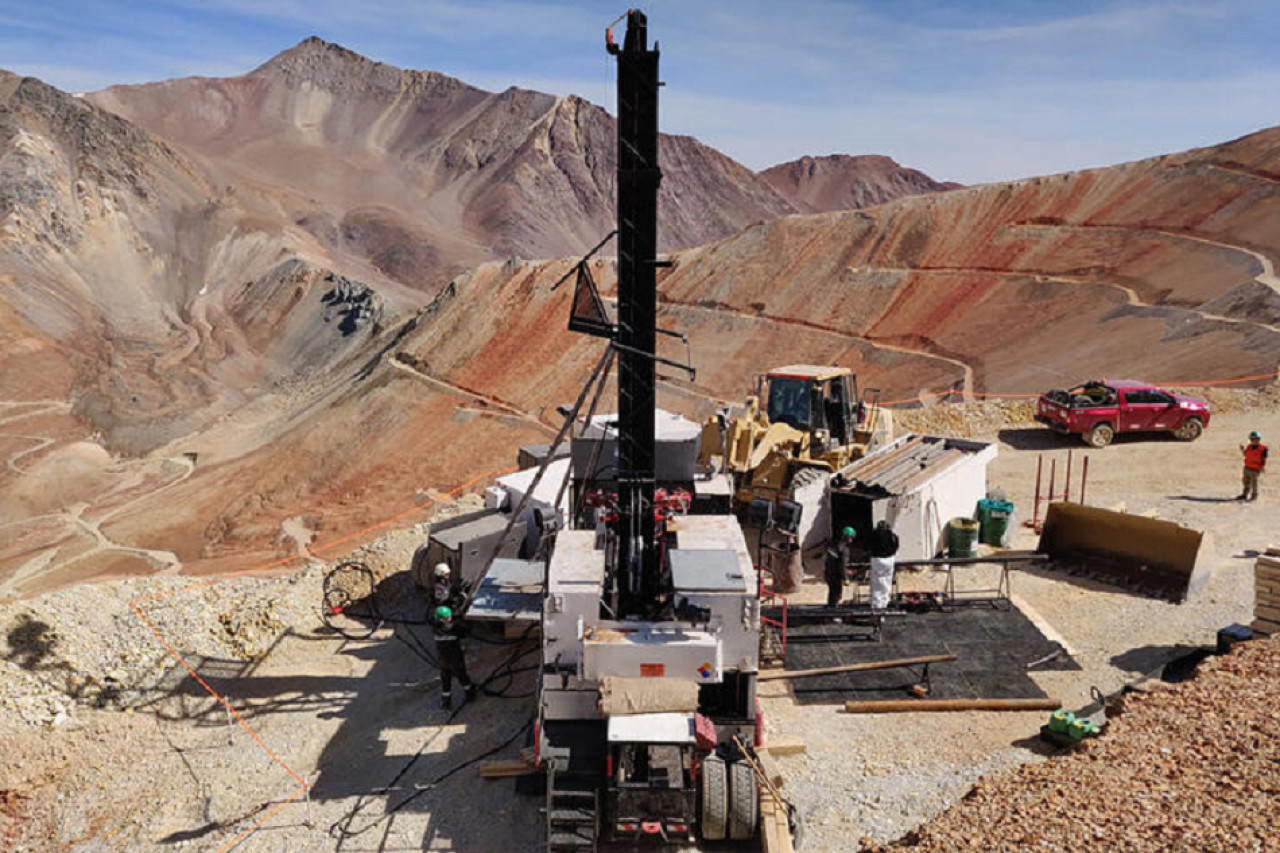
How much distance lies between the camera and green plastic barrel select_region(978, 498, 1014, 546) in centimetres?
1541

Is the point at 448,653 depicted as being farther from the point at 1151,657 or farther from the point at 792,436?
the point at 1151,657

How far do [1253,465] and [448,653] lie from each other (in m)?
15.0

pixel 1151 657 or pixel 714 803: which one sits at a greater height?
pixel 1151 657

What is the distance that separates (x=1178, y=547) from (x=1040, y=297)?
24.2 m

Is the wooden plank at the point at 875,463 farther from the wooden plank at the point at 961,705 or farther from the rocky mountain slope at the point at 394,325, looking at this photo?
the rocky mountain slope at the point at 394,325

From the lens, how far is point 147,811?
384 inches

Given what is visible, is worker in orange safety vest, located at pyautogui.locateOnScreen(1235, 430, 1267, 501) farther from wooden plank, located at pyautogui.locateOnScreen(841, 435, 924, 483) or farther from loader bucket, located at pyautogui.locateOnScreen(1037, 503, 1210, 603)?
wooden plank, located at pyautogui.locateOnScreen(841, 435, 924, 483)

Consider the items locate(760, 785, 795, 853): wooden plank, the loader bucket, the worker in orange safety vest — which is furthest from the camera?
the worker in orange safety vest

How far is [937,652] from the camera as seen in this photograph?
11625 millimetres

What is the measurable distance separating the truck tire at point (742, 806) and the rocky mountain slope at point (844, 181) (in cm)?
12003

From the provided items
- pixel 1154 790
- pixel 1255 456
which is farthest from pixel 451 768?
pixel 1255 456

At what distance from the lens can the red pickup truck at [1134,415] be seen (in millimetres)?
21609

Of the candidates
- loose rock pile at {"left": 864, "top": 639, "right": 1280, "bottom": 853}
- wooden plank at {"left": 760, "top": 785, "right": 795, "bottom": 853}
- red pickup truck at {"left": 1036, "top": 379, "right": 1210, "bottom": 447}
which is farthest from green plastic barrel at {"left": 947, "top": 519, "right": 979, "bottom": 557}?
red pickup truck at {"left": 1036, "top": 379, "right": 1210, "bottom": 447}

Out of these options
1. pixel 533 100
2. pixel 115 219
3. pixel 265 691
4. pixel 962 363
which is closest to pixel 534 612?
pixel 265 691
